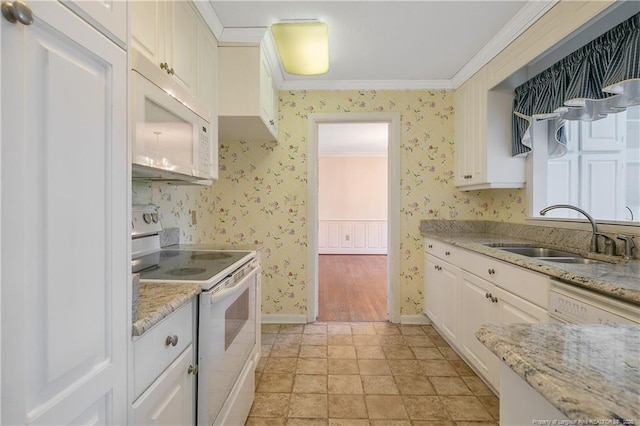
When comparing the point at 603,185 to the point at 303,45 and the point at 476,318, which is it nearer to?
the point at 476,318

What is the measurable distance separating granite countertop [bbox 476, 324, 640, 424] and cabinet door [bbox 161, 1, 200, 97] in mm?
1668

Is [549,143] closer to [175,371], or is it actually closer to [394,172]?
[394,172]

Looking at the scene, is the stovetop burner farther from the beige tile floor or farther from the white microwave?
the beige tile floor

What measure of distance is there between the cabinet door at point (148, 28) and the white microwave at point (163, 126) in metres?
0.12

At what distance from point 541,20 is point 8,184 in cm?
256

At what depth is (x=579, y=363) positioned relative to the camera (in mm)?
481

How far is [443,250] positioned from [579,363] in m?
2.22

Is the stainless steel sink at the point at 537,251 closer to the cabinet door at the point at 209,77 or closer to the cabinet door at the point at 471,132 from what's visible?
the cabinet door at the point at 471,132

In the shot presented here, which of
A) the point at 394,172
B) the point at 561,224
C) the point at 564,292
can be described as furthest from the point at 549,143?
the point at 564,292

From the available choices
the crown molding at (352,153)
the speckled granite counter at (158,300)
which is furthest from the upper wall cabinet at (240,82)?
the crown molding at (352,153)

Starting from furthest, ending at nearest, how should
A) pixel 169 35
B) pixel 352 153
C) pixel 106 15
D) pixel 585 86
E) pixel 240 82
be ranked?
pixel 352 153, pixel 240 82, pixel 585 86, pixel 169 35, pixel 106 15

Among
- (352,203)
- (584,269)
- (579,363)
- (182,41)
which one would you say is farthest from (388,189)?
(352,203)

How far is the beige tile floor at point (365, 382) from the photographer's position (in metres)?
1.72

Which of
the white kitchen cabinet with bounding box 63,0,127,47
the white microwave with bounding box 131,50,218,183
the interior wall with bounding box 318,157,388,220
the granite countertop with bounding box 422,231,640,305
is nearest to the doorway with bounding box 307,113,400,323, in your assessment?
the granite countertop with bounding box 422,231,640,305
